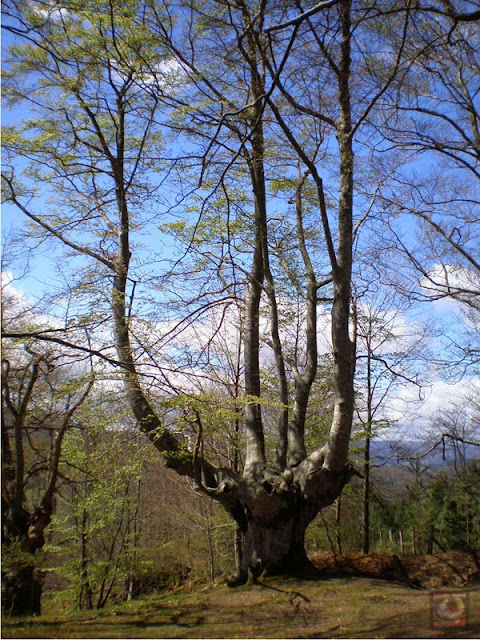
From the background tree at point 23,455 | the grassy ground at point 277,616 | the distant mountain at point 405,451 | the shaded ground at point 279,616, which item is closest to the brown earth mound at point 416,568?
the shaded ground at point 279,616

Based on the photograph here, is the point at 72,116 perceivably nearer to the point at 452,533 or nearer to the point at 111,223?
the point at 111,223

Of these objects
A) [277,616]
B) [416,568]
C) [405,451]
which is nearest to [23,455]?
[277,616]

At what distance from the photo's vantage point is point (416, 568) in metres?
7.16

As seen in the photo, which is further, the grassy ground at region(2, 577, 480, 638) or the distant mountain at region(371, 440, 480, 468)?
the distant mountain at region(371, 440, 480, 468)

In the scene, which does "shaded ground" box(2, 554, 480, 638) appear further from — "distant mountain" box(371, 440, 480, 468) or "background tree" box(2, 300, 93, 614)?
"distant mountain" box(371, 440, 480, 468)

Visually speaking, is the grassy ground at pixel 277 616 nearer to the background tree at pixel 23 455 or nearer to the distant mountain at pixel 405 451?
the background tree at pixel 23 455

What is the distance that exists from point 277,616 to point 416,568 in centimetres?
341

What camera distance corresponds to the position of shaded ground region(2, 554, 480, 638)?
4.30m

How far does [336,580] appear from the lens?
622 centimetres

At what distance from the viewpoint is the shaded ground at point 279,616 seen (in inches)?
169

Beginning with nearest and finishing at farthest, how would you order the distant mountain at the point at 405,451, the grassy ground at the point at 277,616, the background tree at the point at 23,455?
the grassy ground at the point at 277,616
the background tree at the point at 23,455
the distant mountain at the point at 405,451

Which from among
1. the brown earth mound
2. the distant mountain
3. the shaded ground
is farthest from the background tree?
the distant mountain

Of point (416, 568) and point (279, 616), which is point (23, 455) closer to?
point (279, 616)

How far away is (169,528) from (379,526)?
7892mm
